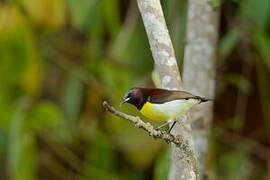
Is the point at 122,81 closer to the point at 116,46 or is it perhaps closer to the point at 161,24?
Answer: the point at 116,46

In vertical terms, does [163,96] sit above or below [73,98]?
above

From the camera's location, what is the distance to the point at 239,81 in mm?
2398

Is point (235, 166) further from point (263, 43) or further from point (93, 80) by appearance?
point (93, 80)

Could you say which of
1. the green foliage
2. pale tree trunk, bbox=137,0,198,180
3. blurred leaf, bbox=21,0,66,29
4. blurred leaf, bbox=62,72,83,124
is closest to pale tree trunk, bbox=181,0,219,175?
the green foliage

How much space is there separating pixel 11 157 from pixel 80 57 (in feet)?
1.60

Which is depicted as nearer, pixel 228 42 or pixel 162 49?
pixel 162 49

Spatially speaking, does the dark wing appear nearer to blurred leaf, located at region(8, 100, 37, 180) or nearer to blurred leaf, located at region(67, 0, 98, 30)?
blurred leaf, located at region(67, 0, 98, 30)

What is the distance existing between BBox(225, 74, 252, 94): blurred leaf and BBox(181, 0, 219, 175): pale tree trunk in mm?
686

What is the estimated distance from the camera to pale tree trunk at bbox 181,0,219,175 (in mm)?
1663

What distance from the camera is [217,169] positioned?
2414mm

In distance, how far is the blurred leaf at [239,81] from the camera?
2.40m

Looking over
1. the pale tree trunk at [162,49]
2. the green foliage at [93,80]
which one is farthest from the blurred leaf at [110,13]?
the pale tree trunk at [162,49]

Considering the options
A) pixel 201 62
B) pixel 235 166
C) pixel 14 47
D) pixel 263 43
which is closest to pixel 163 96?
pixel 201 62

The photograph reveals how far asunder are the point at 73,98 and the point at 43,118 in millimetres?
172
